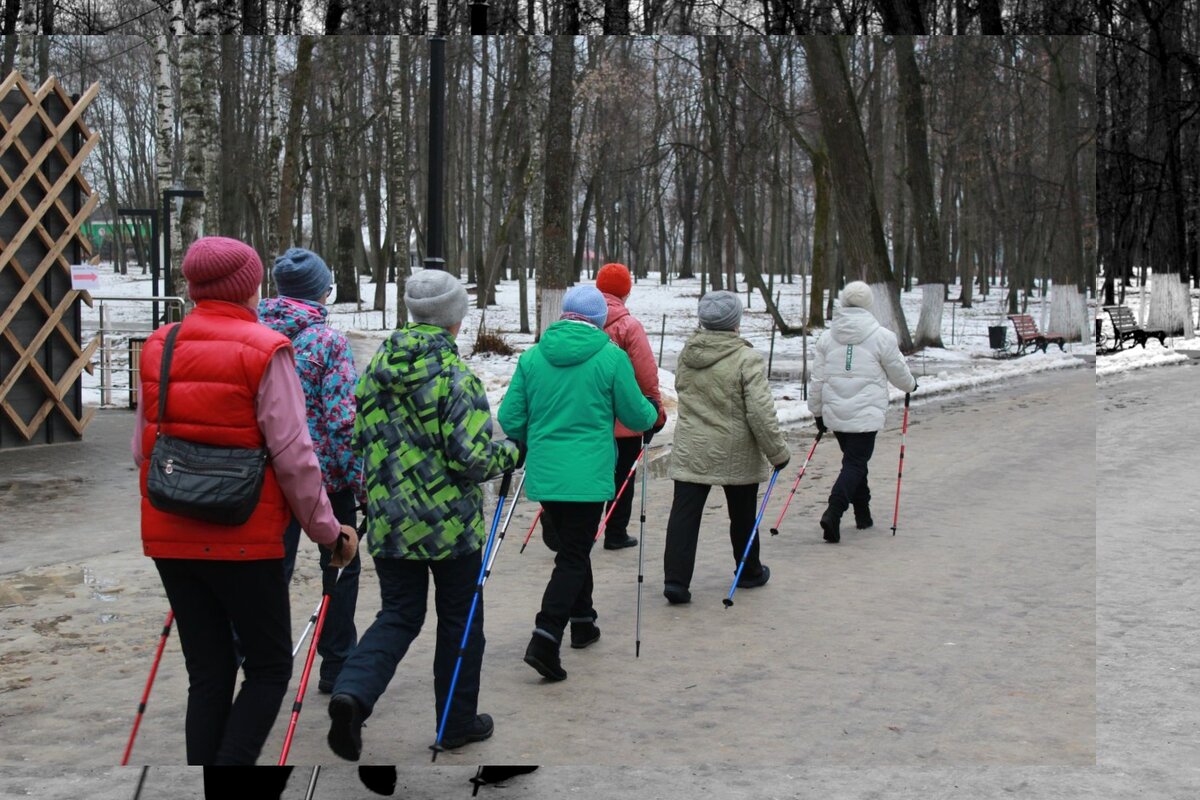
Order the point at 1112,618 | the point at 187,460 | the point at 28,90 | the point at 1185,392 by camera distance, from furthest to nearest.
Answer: the point at 1185,392, the point at 1112,618, the point at 28,90, the point at 187,460

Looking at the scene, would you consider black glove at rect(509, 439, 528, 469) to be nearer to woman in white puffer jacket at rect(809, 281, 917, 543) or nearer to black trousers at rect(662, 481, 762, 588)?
black trousers at rect(662, 481, 762, 588)

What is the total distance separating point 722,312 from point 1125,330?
26.0 metres

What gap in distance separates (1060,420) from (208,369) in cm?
321

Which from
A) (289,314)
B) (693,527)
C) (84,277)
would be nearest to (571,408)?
(693,527)

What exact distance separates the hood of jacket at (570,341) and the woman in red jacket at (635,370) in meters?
0.16

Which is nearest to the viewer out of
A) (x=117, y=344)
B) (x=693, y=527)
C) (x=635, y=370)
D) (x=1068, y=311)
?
(x=635, y=370)

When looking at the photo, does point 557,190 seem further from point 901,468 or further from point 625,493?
point 901,468

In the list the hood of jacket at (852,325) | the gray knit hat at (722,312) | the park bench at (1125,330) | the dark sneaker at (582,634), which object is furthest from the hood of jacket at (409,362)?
the park bench at (1125,330)

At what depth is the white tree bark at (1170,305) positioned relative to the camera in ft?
109

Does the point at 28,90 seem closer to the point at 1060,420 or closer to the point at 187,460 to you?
the point at 187,460

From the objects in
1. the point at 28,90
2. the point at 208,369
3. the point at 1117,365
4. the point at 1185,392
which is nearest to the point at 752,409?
the point at 208,369

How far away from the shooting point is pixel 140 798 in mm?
4941

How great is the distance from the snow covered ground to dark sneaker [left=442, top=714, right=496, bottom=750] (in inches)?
41.9

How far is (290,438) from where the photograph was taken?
13.4 ft
